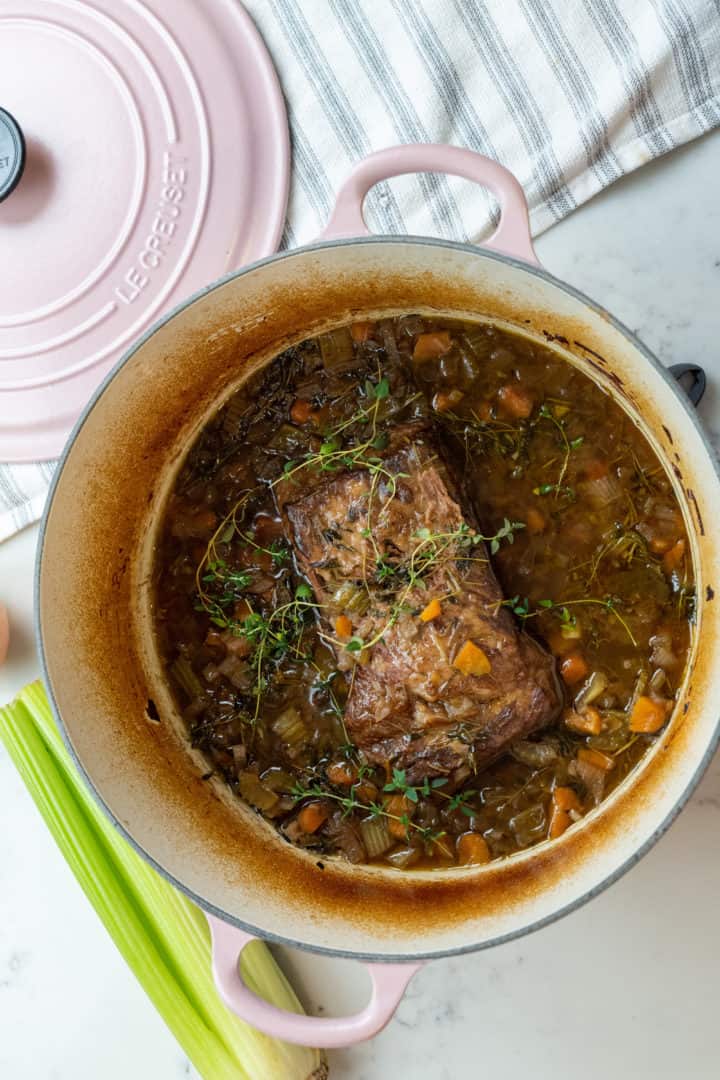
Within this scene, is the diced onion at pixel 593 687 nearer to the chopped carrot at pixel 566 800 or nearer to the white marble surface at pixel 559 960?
the chopped carrot at pixel 566 800

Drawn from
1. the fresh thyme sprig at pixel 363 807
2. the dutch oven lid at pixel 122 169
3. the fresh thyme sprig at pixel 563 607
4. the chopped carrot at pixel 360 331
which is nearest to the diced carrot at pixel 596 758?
the fresh thyme sprig at pixel 563 607

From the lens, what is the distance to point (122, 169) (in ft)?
8.90

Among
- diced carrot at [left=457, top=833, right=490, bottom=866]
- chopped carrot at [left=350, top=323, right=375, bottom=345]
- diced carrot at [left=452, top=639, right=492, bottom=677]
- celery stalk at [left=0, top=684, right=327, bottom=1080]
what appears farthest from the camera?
celery stalk at [left=0, top=684, right=327, bottom=1080]

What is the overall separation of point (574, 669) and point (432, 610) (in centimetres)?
38

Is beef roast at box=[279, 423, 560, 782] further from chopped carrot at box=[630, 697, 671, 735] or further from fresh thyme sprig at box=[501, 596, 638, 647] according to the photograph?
chopped carrot at box=[630, 697, 671, 735]

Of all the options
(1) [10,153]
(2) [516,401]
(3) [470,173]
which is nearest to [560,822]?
(2) [516,401]

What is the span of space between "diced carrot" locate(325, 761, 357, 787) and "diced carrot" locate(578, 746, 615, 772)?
0.57m

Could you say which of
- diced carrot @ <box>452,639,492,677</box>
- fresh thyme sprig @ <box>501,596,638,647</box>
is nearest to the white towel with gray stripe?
fresh thyme sprig @ <box>501,596,638,647</box>

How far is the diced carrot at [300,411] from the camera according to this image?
251 cm

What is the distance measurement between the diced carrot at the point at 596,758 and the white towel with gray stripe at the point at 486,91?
53.1 inches

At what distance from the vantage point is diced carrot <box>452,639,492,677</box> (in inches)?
92.2

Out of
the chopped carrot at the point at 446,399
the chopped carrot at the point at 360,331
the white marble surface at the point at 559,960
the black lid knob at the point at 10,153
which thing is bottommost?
the white marble surface at the point at 559,960

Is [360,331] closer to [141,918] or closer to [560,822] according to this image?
[560,822]

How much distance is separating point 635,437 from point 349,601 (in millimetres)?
796
